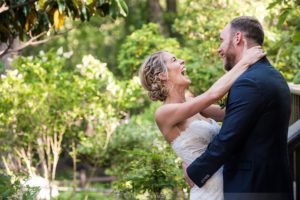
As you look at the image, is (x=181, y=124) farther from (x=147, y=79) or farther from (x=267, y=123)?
(x=267, y=123)

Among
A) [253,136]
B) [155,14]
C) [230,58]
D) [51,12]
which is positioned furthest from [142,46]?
[253,136]

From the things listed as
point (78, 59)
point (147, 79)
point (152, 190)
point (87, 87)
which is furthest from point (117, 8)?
point (78, 59)

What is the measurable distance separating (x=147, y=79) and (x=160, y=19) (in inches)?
684

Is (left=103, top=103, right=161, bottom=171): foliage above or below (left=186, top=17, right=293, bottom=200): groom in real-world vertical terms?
below

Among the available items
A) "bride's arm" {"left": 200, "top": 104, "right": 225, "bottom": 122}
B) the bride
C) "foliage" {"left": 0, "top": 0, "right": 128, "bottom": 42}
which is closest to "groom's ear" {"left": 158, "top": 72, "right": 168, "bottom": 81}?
the bride

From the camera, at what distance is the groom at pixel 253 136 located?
3.29 meters

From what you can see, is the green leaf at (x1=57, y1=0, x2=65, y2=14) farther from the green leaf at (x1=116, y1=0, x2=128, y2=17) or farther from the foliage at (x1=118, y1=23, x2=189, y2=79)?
the foliage at (x1=118, y1=23, x2=189, y2=79)

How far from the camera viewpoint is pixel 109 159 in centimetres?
1262

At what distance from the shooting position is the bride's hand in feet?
11.3

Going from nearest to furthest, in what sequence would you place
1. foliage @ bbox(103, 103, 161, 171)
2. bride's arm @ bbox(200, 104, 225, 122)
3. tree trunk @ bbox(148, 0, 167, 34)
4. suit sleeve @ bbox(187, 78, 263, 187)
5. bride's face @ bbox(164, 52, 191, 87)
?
suit sleeve @ bbox(187, 78, 263, 187), bride's face @ bbox(164, 52, 191, 87), bride's arm @ bbox(200, 104, 225, 122), foliage @ bbox(103, 103, 161, 171), tree trunk @ bbox(148, 0, 167, 34)

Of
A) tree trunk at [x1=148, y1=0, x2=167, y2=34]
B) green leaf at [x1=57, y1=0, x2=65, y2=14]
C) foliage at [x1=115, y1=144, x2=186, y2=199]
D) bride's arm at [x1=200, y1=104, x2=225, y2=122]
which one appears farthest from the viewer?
tree trunk at [x1=148, y1=0, x2=167, y2=34]

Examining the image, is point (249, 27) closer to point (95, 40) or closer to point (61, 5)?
point (61, 5)

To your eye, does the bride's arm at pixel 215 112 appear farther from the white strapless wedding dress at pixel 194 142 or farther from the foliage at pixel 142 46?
the foliage at pixel 142 46

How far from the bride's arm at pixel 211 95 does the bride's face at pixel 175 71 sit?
0.55 feet
